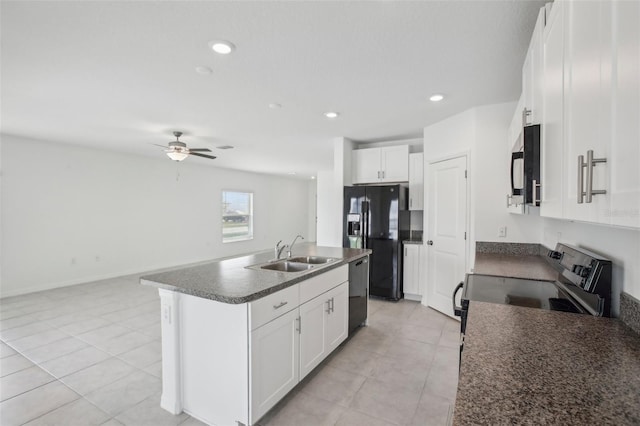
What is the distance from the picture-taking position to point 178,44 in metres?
2.03

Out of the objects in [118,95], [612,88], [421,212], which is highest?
[118,95]

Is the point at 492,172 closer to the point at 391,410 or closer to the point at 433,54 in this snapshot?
the point at 433,54

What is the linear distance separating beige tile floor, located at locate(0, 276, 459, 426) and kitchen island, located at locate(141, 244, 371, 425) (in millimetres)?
192

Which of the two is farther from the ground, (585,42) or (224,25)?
(224,25)

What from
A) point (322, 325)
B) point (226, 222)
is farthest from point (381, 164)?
point (226, 222)

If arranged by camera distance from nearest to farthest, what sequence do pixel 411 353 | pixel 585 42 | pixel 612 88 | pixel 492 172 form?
A: pixel 612 88
pixel 585 42
pixel 411 353
pixel 492 172

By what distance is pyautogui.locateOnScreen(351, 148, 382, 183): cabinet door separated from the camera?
15.4 ft

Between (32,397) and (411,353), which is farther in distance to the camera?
(411,353)

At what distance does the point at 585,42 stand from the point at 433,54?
1472 millimetres

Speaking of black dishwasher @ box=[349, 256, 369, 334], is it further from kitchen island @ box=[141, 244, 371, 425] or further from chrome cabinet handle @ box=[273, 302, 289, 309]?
chrome cabinet handle @ box=[273, 302, 289, 309]

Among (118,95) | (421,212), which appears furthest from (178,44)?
(421,212)

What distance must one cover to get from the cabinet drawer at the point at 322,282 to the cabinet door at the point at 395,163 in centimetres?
218

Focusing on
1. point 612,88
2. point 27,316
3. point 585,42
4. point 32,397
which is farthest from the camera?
point 27,316

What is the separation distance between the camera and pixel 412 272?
434cm
